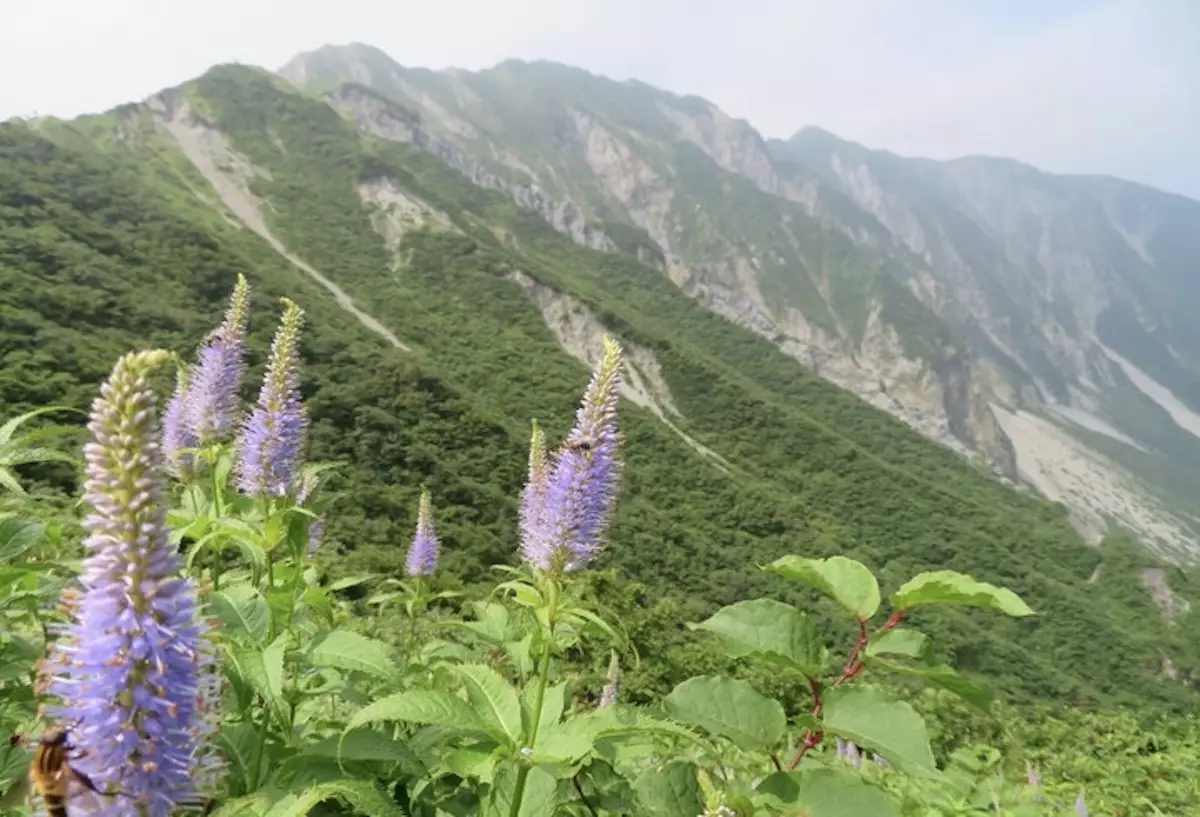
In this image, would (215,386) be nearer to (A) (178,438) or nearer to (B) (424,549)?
(A) (178,438)

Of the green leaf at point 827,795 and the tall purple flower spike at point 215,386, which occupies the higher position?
the tall purple flower spike at point 215,386

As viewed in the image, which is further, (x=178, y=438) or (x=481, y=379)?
(x=481, y=379)

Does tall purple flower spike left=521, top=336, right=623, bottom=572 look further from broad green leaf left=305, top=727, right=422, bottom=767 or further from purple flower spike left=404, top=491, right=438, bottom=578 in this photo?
purple flower spike left=404, top=491, right=438, bottom=578

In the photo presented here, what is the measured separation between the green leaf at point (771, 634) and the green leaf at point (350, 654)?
1228 mm

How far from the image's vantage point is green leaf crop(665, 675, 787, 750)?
2.24 m

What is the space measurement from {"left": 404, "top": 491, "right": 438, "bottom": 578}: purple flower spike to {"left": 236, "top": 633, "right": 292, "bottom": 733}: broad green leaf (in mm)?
4904

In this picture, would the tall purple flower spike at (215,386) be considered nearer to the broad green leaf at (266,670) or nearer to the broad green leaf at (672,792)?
the broad green leaf at (266,670)

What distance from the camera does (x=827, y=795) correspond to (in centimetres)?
201

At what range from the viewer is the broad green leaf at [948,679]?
2135 mm

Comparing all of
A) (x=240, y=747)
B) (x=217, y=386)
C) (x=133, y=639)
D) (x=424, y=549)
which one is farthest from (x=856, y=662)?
(x=424, y=549)

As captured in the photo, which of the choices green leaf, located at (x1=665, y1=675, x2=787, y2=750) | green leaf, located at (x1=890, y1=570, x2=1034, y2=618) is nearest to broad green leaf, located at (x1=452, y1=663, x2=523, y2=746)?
green leaf, located at (x1=665, y1=675, x2=787, y2=750)

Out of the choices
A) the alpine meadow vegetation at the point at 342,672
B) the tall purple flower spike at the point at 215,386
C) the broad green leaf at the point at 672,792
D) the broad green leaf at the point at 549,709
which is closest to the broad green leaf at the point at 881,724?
the alpine meadow vegetation at the point at 342,672

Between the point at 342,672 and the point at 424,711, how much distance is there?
1303mm

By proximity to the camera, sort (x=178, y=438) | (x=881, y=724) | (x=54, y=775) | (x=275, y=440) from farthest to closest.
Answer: (x=178, y=438) → (x=275, y=440) → (x=881, y=724) → (x=54, y=775)
